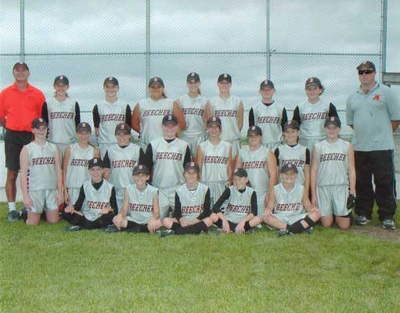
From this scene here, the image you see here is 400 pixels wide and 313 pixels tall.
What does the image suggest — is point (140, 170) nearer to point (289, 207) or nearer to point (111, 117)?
point (111, 117)

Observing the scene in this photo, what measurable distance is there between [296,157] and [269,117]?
0.69m

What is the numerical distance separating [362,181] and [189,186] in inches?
94.2

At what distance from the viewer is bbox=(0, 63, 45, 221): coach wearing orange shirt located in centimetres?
661

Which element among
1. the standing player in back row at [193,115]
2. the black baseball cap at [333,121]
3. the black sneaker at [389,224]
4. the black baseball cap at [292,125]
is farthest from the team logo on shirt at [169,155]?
the black sneaker at [389,224]

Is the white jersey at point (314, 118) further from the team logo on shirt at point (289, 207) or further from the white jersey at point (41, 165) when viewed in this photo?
the white jersey at point (41, 165)

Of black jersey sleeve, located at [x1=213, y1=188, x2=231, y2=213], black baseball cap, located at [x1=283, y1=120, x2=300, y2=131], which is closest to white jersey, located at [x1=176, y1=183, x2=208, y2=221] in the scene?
black jersey sleeve, located at [x1=213, y1=188, x2=231, y2=213]

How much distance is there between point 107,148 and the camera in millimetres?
6520

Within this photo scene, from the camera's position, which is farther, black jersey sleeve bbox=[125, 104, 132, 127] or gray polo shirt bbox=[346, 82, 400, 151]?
black jersey sleeve bbox=[125, 104, 132, 127]

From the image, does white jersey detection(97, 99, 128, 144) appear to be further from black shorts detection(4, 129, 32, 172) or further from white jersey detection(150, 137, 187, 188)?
black shorts detection(4, 129, 32, 172)

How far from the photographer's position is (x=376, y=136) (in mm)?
6250

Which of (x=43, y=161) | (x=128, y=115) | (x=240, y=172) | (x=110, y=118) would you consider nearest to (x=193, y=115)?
(x=128, y=115)

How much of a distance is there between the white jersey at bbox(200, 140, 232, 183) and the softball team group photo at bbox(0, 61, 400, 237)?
0.01m

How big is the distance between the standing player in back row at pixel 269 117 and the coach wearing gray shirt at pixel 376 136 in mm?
995

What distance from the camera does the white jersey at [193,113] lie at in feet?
21.5
